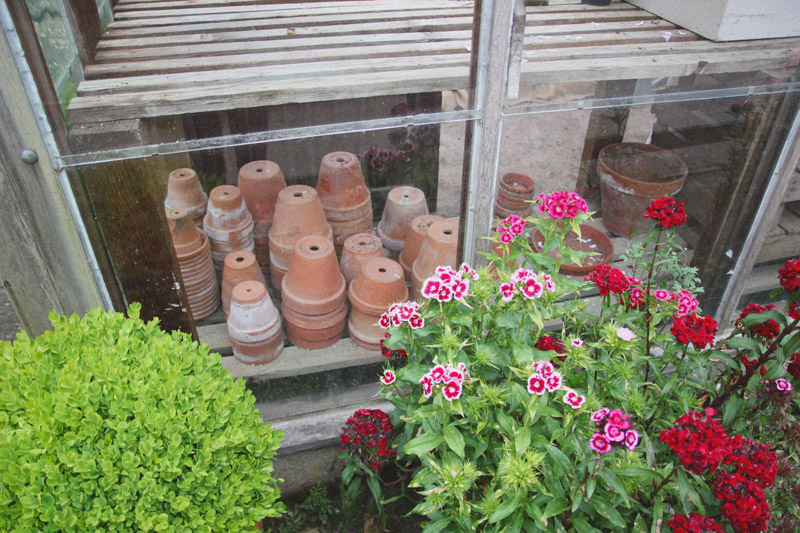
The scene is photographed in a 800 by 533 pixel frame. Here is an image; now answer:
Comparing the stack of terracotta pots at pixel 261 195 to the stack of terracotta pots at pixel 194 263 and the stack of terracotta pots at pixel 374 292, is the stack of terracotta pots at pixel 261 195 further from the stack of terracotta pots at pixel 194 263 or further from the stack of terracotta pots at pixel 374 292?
the stack of terracotta pots at pixel 374 292

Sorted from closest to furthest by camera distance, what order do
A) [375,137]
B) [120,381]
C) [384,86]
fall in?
[120,381] → [384,86] → [375,137]

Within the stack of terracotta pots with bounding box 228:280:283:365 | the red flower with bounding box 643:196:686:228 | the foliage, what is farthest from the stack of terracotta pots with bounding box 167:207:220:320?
the red flower with bounding box 643:196:686:228

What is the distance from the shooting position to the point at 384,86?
5.48ft

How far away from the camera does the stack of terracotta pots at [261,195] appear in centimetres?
185

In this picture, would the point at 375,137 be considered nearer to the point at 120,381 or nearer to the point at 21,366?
the point at 120,381

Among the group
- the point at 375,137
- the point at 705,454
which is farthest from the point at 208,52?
the point at 705,454

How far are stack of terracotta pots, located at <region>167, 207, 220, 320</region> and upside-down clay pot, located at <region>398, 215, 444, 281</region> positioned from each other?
774 mm

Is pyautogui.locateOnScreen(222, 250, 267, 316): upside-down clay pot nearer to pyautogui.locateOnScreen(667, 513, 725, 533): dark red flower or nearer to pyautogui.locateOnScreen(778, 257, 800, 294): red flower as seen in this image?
pyautogui.locateOnScreen(667, 513, 725, 533): dark red flower

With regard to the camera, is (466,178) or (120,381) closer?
(120,381)

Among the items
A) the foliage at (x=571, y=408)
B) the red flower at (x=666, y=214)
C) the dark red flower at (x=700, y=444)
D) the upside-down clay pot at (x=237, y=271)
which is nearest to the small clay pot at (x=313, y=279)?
the upside-down clay pot at (x=237, y=271)

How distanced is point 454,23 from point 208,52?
89 centimetres

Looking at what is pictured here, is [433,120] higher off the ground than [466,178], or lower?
higher

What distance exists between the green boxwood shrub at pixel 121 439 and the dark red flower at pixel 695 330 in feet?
3.78

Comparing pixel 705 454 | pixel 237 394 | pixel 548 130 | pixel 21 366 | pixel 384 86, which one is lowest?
pixel 237 394
